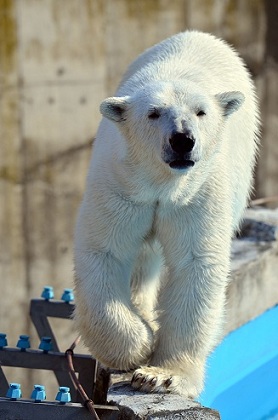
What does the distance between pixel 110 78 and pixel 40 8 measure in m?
0.67

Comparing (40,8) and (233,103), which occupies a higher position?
(40,8)

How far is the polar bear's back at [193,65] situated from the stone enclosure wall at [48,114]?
2617mm

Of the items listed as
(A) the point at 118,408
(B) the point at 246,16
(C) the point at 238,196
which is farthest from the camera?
(B) the point at 246,16

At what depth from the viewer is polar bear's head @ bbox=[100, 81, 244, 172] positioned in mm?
3031

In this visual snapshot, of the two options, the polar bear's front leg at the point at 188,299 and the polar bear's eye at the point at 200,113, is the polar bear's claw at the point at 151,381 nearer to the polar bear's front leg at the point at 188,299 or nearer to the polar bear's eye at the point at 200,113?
the polar bear's front leg at the point at 188,299

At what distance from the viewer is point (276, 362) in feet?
16.8

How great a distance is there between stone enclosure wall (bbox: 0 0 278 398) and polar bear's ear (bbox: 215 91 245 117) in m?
3.39

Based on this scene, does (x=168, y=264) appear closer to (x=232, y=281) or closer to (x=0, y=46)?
(x=232, y=281)

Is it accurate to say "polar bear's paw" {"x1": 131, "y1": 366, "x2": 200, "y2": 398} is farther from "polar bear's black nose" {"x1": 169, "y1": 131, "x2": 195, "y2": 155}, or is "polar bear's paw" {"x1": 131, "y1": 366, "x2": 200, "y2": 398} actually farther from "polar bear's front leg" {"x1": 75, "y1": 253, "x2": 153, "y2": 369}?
"polar bear's black nose" {"x1": 169, "y1": 131, "x2": 195, "y2": 155}

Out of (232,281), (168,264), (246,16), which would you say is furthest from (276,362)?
(246,16)

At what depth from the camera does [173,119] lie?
3064 mm

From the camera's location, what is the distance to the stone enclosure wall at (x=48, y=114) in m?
6.58

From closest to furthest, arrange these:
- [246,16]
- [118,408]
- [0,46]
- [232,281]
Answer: [118,408], [232,281], [0,46], [246,16]

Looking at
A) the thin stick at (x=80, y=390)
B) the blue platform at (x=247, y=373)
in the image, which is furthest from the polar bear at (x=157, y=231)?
the blue platform at (x=247, y=373)
